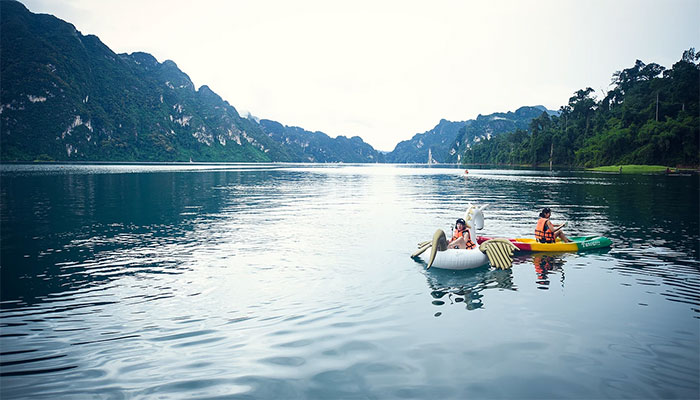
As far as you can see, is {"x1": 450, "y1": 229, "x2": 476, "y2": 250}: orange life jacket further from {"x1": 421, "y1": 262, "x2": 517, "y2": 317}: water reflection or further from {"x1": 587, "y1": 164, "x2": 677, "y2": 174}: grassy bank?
{"x1": 587, "y1": 164, "x2": 677, "y2": 174}: grassy bank

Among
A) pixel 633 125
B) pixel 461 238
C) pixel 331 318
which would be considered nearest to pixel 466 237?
pixel 461 238

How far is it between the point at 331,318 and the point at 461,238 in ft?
26.0

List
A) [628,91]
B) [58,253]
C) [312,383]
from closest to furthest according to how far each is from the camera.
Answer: [312,383] < [58,253] < [628,91]

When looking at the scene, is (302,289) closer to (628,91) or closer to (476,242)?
(476,242)

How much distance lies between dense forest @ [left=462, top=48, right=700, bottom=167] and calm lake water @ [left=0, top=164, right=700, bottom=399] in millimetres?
102585

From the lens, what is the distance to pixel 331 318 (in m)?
10.5

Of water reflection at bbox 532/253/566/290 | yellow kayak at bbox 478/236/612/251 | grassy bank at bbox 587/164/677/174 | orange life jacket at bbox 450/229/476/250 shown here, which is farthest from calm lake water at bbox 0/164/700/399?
grassy bank at bbox 587/164/677/174

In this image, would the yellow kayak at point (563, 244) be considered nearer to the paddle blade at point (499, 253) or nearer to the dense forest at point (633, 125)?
the paddle blade at point (499, 253)

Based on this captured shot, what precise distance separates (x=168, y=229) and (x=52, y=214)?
11688mm

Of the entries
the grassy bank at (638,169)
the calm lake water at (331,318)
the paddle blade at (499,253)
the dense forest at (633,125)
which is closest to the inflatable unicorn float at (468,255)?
the paddle blade at (499,253)

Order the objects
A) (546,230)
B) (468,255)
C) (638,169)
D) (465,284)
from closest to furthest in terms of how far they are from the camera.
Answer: (465,284), (468,255), (546,230), (638,169)

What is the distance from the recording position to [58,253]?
17281 millimetres

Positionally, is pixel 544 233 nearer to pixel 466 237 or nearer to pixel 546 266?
pixel 546 266

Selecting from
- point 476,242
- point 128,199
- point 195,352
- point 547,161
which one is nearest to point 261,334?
point 195,352
